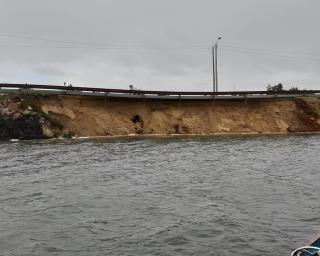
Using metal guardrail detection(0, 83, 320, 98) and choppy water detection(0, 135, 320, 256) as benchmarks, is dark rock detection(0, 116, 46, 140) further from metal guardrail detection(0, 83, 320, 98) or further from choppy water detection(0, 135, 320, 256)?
choppy water detection(0, 135, 320, 256)

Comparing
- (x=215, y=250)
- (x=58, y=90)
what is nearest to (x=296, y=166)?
(x=215, y=250)

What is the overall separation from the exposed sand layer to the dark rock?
2.67 metres

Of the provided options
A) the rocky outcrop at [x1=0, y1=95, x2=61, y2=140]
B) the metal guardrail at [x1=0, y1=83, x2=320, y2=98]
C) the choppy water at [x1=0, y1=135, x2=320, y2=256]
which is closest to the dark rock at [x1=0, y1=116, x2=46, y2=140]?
the rocky outcrop at [x1=0, y1=95, x2=61, y2=140]

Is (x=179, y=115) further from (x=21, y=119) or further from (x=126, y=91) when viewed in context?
(x=21, y=119)

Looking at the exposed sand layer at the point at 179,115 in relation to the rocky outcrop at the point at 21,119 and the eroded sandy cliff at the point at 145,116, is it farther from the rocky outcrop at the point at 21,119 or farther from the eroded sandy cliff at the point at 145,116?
the rocky outcrop at the point at 21,119

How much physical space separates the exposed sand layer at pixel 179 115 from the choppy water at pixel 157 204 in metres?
21.9

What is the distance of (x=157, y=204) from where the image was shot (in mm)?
18719

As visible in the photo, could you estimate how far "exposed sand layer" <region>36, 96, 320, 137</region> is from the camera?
180 ft

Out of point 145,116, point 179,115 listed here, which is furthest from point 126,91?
point 179,115

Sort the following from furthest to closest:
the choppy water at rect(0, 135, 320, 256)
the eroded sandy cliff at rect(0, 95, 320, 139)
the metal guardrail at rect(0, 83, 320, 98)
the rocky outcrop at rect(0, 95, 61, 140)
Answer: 1. the metal guardrail at rect(0, 83, 320, 98)
2. the eroded sandy cliff at rect(0, 95, 320, 139)
3. the rocky outcrop at rect(0, 95, 61, 140)
4. the choppy water at rect(0, 135, 320, 256)

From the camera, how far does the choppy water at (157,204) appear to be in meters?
13.9

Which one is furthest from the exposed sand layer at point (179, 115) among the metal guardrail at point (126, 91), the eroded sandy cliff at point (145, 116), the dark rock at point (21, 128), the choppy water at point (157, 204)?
the choppy water at point (157, 204)

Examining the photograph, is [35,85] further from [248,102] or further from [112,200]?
[112,200]

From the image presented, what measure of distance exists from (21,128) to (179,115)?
2035cm
